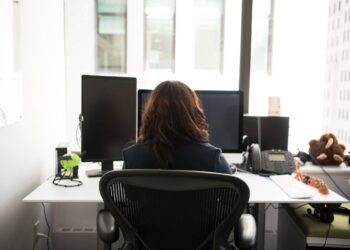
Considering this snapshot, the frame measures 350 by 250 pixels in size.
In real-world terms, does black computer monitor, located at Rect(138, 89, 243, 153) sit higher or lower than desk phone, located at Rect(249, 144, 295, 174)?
higher

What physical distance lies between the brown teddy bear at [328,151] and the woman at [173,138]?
4.52 ft

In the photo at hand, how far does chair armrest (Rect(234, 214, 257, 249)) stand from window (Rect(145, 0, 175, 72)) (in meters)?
3.00

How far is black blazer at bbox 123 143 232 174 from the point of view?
1230mm

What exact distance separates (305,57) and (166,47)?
166cm

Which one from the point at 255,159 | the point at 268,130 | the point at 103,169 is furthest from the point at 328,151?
the point at 103,169

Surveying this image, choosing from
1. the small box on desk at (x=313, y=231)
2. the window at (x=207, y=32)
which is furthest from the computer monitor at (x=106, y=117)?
the window at (x=207, y=32)

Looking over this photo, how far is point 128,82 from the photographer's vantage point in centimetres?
201

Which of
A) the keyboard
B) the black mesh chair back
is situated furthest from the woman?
the keyboard

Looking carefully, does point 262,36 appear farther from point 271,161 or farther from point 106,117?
point 106,117

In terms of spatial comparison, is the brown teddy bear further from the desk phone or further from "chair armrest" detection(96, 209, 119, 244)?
"chair armrest" detection(96, 209, 119, 244)

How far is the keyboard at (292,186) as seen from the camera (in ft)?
5.55

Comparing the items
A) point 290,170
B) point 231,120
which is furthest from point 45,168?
point 290,170

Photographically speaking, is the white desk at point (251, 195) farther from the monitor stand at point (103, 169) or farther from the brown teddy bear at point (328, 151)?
the brown teddy bear at point (328, 151)

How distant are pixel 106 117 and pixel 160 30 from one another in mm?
2536
